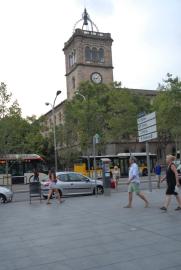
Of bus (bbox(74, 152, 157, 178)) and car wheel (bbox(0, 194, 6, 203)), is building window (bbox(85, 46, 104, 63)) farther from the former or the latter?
→ car wheel (bbox(0, 194, 6, 203))

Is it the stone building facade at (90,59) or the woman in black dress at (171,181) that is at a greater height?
the stone building facade at (90,59)

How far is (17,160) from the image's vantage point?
3869 centimetres

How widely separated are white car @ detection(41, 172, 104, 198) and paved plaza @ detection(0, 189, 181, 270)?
27.6 feet

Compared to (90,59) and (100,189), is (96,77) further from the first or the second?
(100,189)

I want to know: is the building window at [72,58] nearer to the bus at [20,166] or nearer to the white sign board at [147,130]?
the bus at [20,166]

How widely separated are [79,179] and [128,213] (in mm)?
9859

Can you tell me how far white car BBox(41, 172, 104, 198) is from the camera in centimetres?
2059

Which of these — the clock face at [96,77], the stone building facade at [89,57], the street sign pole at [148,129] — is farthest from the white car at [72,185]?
the clock face at [96,77]

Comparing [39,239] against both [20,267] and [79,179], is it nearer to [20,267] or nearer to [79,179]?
[20,267]

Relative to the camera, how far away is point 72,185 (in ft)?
68.3

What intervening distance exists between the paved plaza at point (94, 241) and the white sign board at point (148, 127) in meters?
7.18

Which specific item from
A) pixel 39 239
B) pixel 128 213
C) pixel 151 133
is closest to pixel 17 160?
pixel 151 133

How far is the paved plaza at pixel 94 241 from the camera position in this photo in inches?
243

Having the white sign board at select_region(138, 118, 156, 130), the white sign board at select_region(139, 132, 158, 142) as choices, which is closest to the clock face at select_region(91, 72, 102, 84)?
the white sign board at select_region(138, 118, 156, 130)
